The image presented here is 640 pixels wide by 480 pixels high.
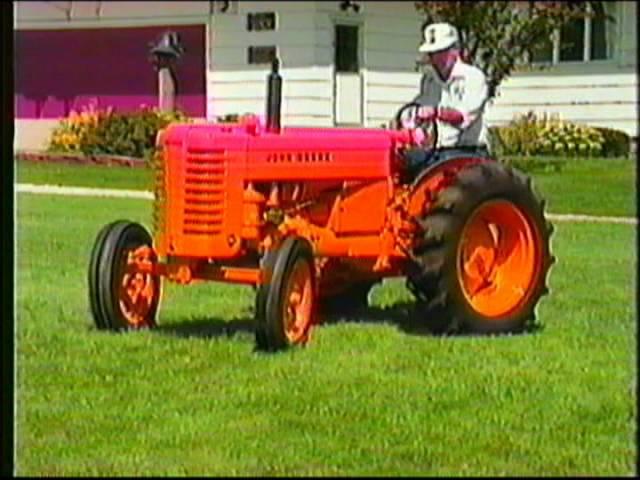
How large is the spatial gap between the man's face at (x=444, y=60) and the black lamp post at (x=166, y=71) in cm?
1737

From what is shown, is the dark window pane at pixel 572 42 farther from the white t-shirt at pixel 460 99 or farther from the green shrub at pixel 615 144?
the white t-shirt at pixel 460 99

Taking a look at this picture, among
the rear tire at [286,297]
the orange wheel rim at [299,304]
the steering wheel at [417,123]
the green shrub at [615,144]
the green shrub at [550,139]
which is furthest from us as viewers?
the green shrub at [550,139]

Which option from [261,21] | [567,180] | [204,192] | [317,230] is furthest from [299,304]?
[261,21]

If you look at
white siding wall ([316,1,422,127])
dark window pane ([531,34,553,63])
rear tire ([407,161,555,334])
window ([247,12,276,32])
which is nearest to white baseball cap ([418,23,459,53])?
rear tire ([407,161,555,334])

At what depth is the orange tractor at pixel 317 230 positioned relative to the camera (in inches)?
331

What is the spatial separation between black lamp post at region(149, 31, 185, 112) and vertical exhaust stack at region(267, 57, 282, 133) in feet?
57.7

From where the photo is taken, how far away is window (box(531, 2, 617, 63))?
2642 cm

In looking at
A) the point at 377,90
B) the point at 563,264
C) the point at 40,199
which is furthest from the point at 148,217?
the point at 377,90

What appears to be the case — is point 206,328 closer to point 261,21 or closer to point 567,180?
point 567,180

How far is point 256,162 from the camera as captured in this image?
8.44 metres

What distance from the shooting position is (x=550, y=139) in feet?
81.4

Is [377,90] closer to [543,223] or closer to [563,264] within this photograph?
[563,264]

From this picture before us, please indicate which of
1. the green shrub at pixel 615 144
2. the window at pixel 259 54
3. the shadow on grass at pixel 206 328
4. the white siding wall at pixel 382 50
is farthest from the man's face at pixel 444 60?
the window at pixel 259 54
